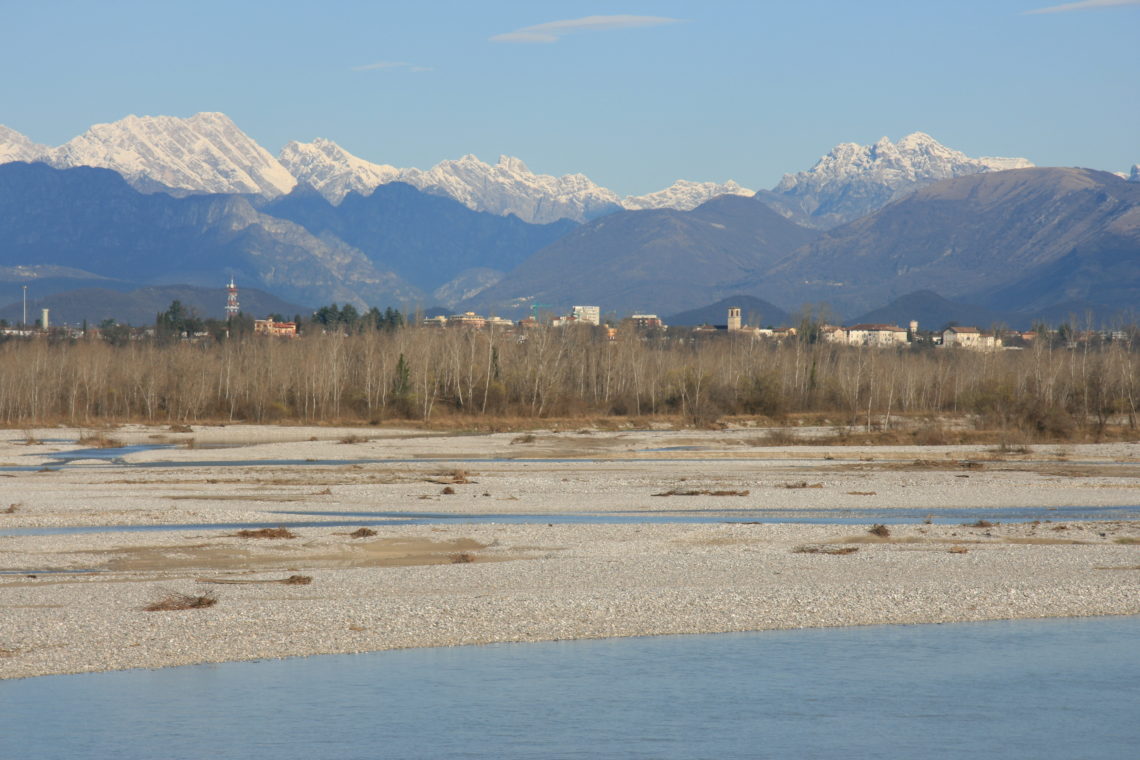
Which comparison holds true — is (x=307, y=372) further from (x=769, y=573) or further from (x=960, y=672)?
(x=960, y=672)

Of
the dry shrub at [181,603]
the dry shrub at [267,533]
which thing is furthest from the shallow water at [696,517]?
the dry shrub at [181,603]

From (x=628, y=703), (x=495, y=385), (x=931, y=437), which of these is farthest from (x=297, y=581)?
(x=495, y=385)

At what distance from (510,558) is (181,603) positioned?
885cm

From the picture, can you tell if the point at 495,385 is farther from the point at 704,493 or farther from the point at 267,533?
the point at 267,533

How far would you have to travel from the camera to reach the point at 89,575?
27.0 metres

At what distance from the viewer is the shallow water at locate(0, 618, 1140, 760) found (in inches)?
642

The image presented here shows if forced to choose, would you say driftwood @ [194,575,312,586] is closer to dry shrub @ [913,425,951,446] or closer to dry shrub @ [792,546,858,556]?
dry shrub @ [792,546,858,556]

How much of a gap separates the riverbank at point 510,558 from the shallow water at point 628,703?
108 cm

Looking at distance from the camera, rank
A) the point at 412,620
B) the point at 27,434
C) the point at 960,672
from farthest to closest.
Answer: the point at 27,434, the point at 412,620, the point at 960,672

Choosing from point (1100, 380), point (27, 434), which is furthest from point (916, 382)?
point (27, 434)

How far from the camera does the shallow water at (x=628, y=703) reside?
16312 millimetres

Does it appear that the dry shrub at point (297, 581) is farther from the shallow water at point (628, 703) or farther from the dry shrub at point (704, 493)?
the dry shrub at point (704, 493)

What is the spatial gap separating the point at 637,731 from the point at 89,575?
50.1 ft

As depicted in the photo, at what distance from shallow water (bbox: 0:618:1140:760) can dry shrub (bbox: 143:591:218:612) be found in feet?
12.3
